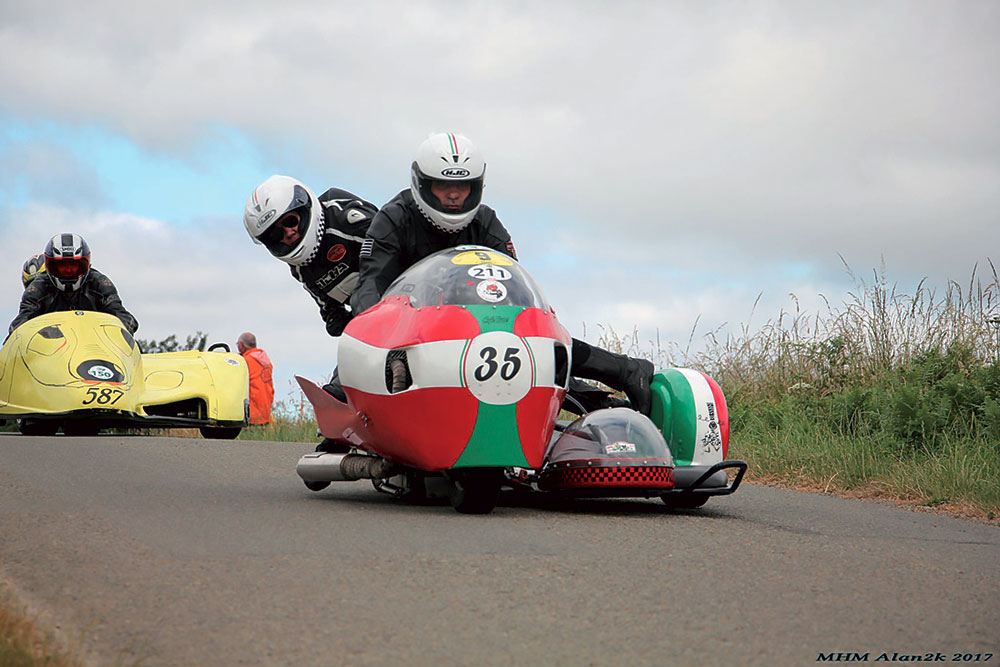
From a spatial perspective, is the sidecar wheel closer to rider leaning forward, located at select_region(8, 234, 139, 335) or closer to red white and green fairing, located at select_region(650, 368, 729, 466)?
red white and green fairing, located at select_region(650, 368, 729, 466)

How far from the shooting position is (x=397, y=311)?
645 cm

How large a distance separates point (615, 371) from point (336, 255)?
2.51 m

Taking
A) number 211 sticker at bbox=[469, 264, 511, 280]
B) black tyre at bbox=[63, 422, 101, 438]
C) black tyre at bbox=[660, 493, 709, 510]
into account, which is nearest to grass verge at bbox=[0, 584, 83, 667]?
number 211 sticker at bbox=[469, 264, 511, 280]

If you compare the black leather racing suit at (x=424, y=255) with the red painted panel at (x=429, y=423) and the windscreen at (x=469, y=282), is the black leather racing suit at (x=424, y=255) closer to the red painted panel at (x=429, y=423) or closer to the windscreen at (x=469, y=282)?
the windscreen at (x=469, y=282)

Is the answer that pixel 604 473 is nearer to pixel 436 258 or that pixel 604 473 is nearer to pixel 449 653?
pixel 436 258

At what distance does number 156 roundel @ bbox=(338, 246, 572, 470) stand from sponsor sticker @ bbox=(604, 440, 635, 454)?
35 centimetres

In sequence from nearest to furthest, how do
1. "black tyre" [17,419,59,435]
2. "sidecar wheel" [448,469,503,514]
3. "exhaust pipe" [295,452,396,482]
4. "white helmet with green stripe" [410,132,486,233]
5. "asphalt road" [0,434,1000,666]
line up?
1. "asphalt road" [0,434,1000,666]
2. "sidecar wheel" [448,469,503,514]
3. "exhaust pipe" [295,452,396,482]
4. "white helmet with green stripe" [410,132,486,233]
5. "black tyre" [17,419,59,435]

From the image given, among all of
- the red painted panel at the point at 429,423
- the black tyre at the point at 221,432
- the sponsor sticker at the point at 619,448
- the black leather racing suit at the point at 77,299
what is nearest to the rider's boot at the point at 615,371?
the sponsor sticker at the point at 619,448

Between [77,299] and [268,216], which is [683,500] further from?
[77,299]

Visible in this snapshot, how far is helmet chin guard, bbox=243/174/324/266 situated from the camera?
8578 mm

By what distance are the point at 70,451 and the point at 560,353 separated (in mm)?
5270

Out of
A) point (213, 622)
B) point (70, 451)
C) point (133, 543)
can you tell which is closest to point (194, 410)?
point (70, 451)

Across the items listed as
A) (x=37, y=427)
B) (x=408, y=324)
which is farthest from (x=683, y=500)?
(x=37, y=427)

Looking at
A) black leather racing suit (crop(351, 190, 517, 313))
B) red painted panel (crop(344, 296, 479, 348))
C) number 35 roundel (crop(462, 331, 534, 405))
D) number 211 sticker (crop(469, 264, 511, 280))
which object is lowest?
number 35 roundel (crop(462, 331, 534, 405))
